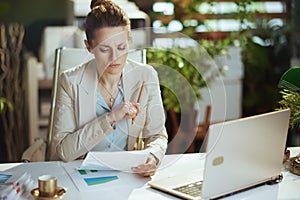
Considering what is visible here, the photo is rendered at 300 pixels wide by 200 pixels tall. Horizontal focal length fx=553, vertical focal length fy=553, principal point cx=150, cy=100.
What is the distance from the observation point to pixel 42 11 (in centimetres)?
444

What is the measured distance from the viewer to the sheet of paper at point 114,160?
1800 millimetres

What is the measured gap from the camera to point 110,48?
1.83m

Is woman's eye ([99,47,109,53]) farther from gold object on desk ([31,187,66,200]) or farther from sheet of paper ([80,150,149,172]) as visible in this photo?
gold object on desk ([31,187,66,200])

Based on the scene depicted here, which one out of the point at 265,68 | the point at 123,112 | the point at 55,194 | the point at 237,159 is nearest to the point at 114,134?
the point at 123,112

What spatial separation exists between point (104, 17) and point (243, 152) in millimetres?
645

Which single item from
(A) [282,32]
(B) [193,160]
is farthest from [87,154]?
(A) [282,32]

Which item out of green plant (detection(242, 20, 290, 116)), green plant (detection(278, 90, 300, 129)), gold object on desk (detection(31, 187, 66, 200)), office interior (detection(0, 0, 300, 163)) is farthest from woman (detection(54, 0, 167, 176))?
green plant (detection(242, 20, 290, 116))

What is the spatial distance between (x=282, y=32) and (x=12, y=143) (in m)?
2.36

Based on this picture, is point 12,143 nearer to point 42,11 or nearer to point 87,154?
point 42,11

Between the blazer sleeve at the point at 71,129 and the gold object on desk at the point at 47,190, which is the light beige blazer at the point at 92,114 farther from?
the gold object on desk at the point at 47,190

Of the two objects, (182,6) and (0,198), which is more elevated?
(182,6)

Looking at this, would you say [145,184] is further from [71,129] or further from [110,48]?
[110,48]

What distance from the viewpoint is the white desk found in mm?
1624

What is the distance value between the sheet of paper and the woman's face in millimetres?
271
